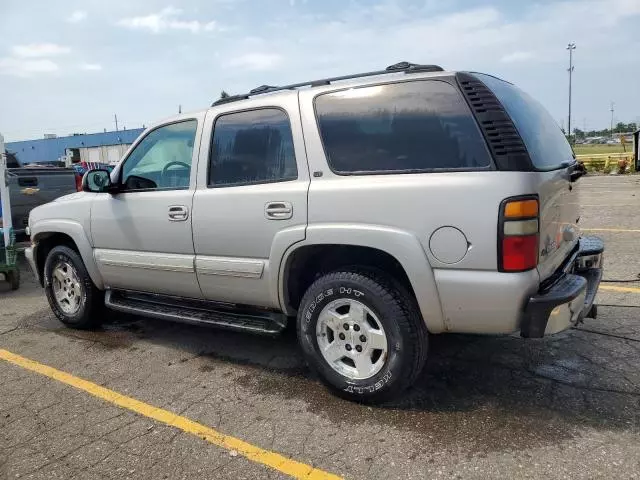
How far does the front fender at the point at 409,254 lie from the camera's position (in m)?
2.92

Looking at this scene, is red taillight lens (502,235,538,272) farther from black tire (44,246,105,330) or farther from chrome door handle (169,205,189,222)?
black tire (44,246,105,330)

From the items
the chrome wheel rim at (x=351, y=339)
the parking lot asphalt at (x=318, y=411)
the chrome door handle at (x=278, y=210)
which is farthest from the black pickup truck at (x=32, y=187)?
the chrome wheel rim at (x=351, y=339)

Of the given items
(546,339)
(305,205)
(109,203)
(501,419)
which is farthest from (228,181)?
(546,339)

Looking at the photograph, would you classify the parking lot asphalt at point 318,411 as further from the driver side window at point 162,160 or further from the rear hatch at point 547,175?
the driver side window at point 162,160

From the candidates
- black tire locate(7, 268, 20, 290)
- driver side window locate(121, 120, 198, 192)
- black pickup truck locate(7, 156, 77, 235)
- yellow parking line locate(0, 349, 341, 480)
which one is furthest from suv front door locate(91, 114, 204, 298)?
black pickup truck locate(7, 156, 77, 235)

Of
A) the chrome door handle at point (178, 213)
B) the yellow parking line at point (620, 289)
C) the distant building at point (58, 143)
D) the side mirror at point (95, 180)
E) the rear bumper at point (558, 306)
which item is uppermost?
the distant building at point (58, 143)

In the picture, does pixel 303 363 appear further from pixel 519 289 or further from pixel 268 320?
pixel 519 289

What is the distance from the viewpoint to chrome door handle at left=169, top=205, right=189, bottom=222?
3.91m

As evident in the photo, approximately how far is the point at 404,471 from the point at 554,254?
152 centimetres

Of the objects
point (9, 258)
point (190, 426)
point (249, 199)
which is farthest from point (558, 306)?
point (9, 258)

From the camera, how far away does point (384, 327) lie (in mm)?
3102

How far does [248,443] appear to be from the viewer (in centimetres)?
291

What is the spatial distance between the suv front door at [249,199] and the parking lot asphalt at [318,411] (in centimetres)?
68

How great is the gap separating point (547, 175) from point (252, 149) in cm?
190
